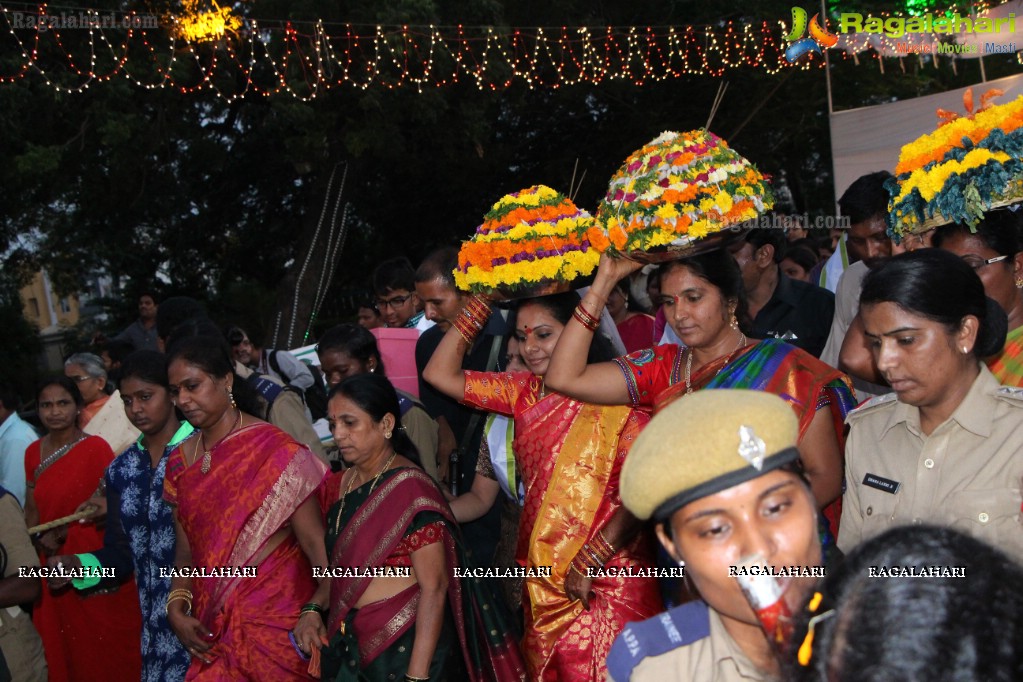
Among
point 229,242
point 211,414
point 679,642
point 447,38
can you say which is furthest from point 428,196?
point 679,642

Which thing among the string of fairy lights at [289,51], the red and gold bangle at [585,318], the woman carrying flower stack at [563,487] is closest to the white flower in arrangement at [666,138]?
the woman carrying flower stack at [563,487]

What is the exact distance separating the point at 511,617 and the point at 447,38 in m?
10.2

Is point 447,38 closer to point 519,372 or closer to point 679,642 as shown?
point 519,372

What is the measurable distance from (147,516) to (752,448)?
3.64m

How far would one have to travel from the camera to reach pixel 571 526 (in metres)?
3.58

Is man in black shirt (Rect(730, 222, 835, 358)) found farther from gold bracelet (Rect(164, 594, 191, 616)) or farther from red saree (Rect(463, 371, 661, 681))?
gold bracelet (Rect(164, 594, 191, 616))

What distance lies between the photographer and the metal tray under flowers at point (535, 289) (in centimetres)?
359

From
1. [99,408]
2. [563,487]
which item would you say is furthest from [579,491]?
[99,408]

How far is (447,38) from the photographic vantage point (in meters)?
12.6

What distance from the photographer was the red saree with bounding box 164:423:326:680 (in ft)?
12.6

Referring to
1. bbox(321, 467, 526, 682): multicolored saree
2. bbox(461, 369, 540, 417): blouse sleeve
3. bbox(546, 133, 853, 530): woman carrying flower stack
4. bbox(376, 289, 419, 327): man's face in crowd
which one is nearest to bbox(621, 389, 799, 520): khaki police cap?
bbox(546, 133, 853, 530): woman carrying flower stack

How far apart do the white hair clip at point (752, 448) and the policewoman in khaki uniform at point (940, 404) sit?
941mm

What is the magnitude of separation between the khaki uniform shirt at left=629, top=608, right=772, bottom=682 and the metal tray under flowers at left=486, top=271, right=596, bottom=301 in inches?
73.2

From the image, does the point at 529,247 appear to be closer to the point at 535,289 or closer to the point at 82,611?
the point at 535,289
